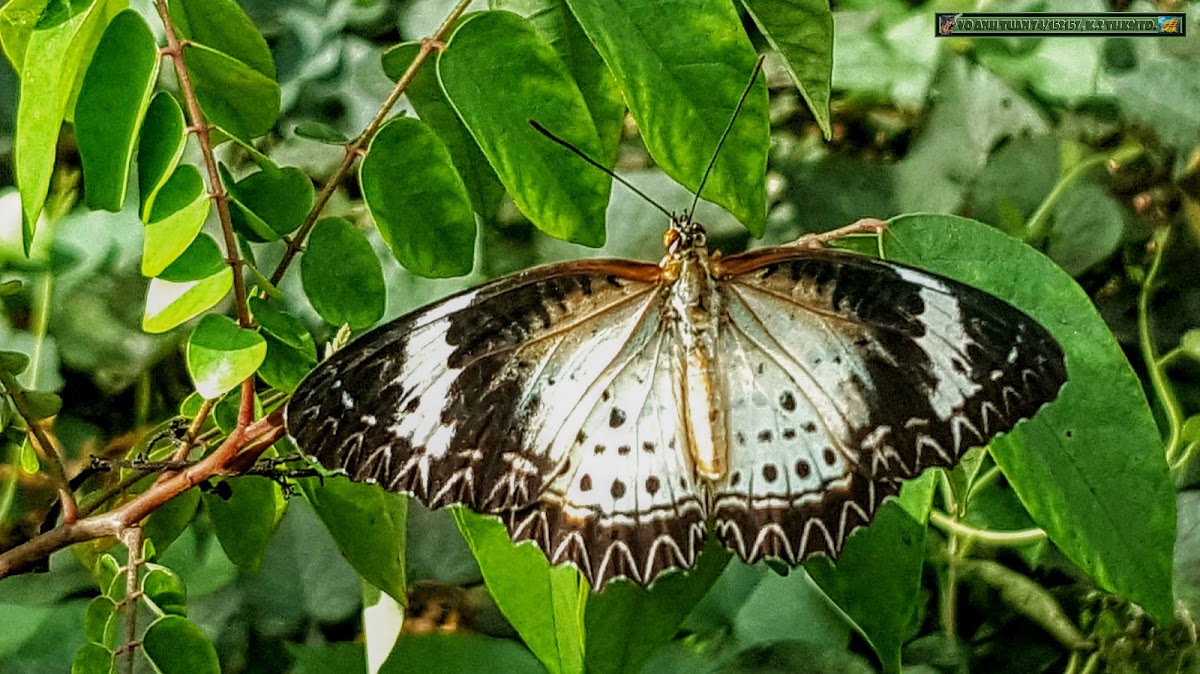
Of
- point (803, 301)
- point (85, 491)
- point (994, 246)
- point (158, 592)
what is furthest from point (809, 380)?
point (85, 491)

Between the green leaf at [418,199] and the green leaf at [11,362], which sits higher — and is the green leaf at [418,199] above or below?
Result: above

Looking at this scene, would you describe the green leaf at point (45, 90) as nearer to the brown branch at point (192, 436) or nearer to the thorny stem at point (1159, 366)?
the brown branch at point (192, 436)

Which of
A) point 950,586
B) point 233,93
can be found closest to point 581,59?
point 233,93

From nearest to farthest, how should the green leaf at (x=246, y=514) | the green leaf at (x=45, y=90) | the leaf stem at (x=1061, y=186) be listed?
the green leaf at (x=45, y=90) → the green leaf at (x=246, y=514) → the leaf stem at (x=1061, y=186)

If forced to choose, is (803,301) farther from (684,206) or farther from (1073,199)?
(1073,199)

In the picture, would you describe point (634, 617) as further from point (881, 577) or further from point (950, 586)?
point (950, 586)

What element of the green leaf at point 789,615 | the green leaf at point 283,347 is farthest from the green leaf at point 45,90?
the green leaf at point 789,615
